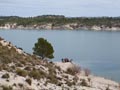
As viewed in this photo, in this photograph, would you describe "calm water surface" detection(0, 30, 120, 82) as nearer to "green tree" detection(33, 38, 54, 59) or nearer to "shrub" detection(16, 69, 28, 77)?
"green tree" detection(33, 38, 54, 59)

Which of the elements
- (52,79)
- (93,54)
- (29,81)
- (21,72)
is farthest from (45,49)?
(93,54)

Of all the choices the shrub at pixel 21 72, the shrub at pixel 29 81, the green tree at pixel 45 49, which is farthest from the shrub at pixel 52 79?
the green tree at pixel 45 49

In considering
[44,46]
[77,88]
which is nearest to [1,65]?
[77,88]

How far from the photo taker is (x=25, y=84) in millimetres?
17375

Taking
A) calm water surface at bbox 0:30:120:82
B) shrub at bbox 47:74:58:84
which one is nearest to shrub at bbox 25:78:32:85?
shrub at bbox 47:74:58:84

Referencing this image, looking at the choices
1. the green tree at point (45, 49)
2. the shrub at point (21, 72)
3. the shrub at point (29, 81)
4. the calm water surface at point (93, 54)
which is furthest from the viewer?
the calm water surface at point (93, 54)

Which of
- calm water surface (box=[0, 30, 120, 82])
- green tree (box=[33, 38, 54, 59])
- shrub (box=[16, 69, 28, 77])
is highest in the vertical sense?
shrub (box=[16, 69, 28, 77])

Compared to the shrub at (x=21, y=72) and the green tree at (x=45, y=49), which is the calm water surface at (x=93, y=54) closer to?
the green tree at (x=45, y=49)

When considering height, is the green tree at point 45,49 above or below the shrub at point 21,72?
below

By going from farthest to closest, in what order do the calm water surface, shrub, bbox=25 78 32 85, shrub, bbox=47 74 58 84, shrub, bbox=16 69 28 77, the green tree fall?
the calm water surface
the green tree
shrub, bbox=47 74 58 84
shrub, bbox=16 69 28 77
shrub, bbox=25 78 32 85

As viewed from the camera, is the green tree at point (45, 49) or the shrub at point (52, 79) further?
the green tree at point (45, 49)

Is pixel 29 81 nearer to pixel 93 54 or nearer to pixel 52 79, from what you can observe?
pixel 52 79

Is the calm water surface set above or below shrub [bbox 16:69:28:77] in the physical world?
below

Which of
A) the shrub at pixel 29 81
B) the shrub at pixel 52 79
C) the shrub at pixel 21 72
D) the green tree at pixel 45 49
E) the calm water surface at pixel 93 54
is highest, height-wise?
the shrub at pixel 21 72
